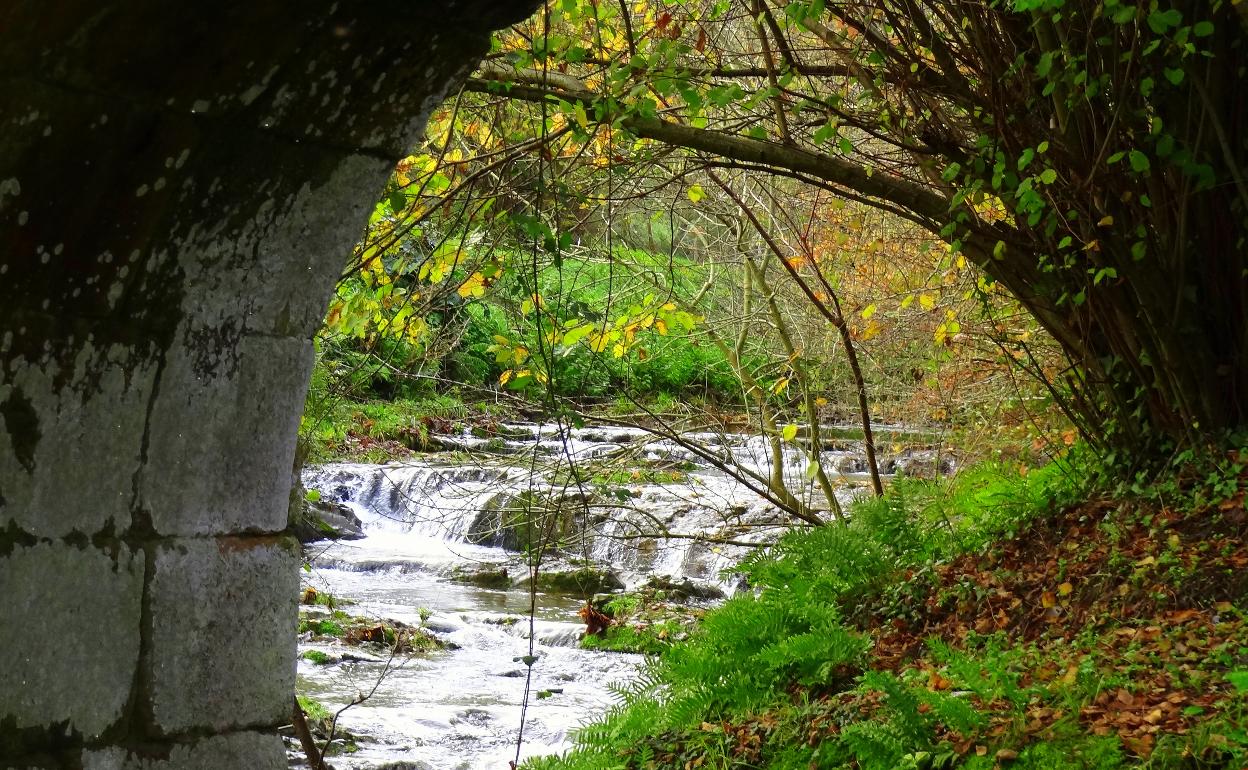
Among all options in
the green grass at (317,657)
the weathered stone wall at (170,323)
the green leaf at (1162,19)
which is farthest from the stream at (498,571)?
the green leaf at (1162,19)

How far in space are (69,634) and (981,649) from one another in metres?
4.06

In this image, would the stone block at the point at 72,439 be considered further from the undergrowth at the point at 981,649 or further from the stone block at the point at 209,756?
the undergrowth at the point at 981,649

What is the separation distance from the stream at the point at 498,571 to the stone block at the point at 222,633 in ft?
5.48

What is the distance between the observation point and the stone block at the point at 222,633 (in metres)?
1.96

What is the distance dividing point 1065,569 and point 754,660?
1.49m

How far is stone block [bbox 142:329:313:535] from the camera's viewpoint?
6.36 feet

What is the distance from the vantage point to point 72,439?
1.82 metres

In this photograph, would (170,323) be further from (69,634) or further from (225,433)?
(69,634)

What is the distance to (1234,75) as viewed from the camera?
4812mm

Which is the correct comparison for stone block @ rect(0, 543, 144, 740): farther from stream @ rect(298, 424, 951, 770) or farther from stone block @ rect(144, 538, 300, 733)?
stream @ rect(298, 424, 951, 770)

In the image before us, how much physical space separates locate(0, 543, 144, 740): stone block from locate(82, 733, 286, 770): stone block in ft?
0.17

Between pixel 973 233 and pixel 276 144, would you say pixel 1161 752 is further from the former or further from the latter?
pixel 276 144

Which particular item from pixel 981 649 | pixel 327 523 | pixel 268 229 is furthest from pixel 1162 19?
pixel 327 523

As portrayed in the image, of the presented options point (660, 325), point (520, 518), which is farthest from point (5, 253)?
point (520, 518)
